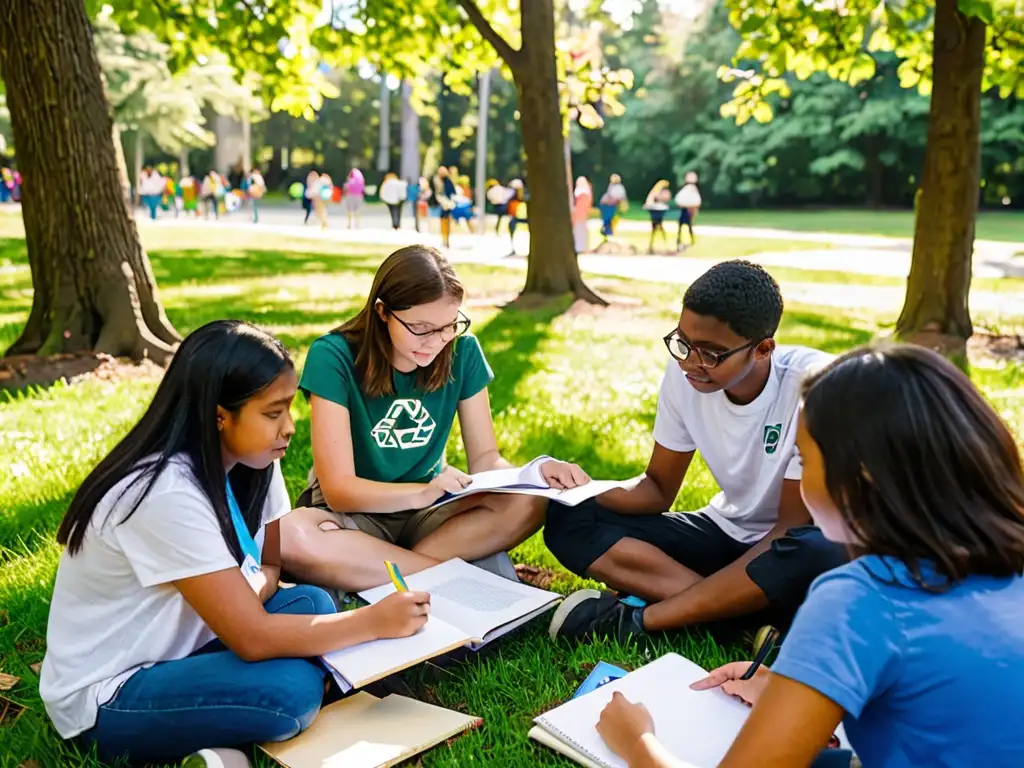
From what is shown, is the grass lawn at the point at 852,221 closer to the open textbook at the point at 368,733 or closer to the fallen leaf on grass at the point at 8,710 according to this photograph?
the open textbook at the point at 368,733

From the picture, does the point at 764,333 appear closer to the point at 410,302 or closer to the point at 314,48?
the point at 410,302

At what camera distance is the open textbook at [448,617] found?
7.79 feet

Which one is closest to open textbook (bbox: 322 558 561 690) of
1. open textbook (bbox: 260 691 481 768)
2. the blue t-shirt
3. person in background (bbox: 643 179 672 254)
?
open textbook (bbox: 260 691 481 768)

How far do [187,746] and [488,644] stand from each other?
991 millimetres

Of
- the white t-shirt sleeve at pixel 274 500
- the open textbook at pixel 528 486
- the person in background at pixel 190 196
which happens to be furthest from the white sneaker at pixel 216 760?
the person in background at pixel 190 196

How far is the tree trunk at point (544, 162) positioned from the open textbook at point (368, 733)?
7.80 metres

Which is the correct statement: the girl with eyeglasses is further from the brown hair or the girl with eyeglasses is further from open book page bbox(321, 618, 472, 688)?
open book page bbox(321, 618, 472, 688)

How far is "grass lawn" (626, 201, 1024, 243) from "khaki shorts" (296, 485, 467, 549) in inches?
798

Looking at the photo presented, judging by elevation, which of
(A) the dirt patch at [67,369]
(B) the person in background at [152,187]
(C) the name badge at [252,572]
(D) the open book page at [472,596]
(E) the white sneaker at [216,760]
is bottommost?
(E) the white sneaker at [216,760]

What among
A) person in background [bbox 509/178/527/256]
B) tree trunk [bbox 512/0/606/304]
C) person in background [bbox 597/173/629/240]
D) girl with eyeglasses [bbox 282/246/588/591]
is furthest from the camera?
person in background [bbox 597/173/629/240]

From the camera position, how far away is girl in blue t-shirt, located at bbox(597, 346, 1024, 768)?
4.85 ft

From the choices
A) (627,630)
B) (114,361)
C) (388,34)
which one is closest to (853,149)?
(388,34)

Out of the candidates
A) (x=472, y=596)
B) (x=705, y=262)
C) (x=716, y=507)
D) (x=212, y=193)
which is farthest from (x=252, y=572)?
(x=212, y=193)

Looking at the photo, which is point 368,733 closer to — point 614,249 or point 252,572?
point 252,572
